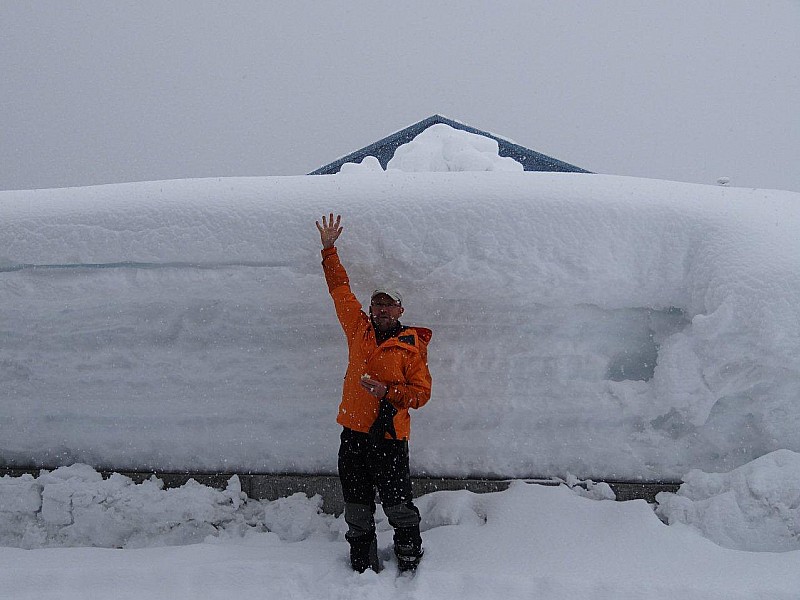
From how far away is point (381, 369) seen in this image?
2.18 metres

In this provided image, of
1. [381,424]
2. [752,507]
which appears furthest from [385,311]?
[752,507]

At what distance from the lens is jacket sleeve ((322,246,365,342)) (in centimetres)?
234

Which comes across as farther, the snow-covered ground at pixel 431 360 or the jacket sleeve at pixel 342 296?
the snow-covered ground at pixel 431 360

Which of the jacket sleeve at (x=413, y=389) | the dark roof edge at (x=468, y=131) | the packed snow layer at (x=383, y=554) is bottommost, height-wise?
the packed snow layer at (x=383, y=554)

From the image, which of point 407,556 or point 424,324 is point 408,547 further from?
point 424,324

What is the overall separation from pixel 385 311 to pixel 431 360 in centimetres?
60

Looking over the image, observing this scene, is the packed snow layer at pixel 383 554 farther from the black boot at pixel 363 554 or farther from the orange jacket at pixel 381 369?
the orange jacket at pixel 381 369

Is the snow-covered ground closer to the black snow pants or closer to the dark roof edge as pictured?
the black snow pants

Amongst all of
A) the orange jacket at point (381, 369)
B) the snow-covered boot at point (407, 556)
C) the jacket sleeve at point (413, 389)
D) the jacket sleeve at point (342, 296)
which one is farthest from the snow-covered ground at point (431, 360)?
the jacket sleeve at point (413, 389)

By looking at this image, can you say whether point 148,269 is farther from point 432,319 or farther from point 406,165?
point 406,165

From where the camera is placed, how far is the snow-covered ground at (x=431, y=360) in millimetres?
2494

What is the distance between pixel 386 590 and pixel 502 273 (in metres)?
1.42

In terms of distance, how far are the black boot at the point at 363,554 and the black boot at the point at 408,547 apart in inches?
4.0

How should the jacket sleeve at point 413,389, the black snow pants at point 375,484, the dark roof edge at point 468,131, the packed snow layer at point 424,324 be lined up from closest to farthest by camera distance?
the jacket sleeve at point 413,389, the black snow pants at point 375,484, the packed snow layer at point 424,324, the dark roof edge at point 468,131
